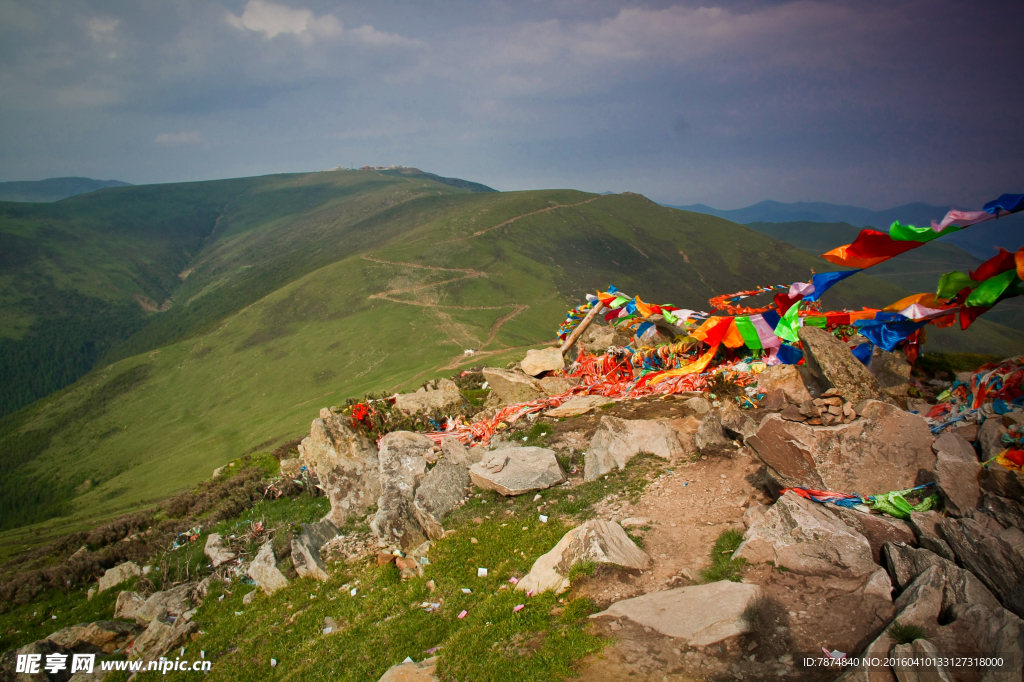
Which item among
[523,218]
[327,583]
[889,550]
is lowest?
[327,583]

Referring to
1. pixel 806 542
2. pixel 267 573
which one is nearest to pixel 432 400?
pixel 267 573

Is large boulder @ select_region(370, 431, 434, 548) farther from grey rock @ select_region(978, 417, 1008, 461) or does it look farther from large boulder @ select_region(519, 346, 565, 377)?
grey rock @ select_region(978, 417, 1008, 461)

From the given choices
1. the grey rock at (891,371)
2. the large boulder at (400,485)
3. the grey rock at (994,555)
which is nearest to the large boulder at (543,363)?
the large boulder at (400,485)

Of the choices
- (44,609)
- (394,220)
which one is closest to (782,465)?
(44,609)

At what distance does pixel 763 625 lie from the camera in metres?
5.20

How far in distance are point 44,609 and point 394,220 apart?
122 meters

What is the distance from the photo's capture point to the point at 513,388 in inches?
623

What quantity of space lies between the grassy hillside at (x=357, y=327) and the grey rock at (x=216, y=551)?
54.8ft

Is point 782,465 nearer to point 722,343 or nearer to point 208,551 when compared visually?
point 722,343

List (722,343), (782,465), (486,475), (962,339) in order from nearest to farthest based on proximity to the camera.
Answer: (782,465), (486,475), (722,343), (962,339)

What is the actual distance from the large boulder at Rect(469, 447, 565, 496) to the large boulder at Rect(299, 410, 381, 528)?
3006 mm

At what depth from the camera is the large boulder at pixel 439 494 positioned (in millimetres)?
9648

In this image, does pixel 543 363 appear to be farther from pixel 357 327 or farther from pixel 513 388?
pixel 357 327

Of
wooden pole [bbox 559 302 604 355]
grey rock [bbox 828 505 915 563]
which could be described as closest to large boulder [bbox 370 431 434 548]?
grey rock [bbox 828 505 915 563]
